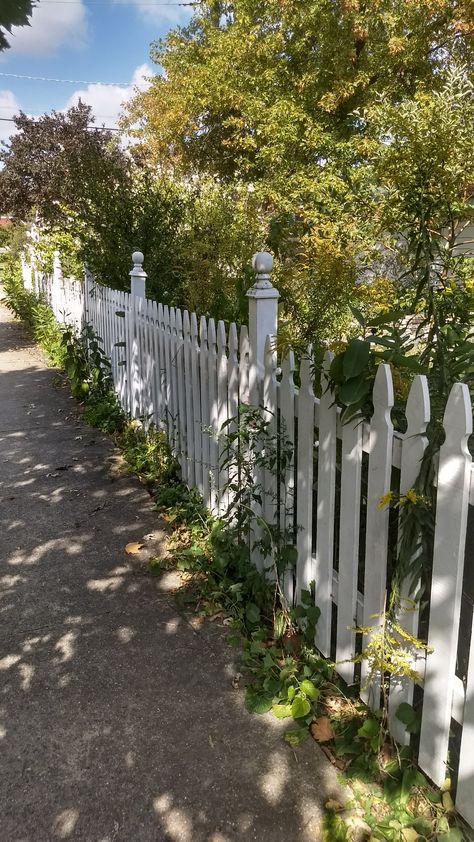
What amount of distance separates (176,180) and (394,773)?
26.9 feet

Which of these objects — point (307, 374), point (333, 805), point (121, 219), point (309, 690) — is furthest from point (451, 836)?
point (121, 219)

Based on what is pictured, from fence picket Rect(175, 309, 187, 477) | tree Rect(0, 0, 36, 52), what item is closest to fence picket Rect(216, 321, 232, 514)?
fence picket Rect(175, 309, 187, 477)

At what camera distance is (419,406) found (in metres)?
1.89

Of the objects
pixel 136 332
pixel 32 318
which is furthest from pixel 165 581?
pixel 32 318

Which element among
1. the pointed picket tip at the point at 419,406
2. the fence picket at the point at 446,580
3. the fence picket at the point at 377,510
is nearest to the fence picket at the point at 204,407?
the fence picket at the point at 377,510

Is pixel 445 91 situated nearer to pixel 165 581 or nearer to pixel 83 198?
pixel 165 581

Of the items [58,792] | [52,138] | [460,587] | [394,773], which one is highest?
[52,138]

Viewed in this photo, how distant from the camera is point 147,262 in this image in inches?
267

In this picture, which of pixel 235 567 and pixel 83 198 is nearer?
pixel 235 567

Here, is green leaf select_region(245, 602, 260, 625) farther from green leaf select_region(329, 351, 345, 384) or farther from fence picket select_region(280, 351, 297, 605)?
green leaf select_region(329, 351, 345, 384)

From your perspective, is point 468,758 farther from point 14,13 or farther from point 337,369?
point 14,13

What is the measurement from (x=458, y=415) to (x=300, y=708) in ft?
4.48

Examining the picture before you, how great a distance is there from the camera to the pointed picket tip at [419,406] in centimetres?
187

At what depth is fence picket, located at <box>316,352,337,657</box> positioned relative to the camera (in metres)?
2.42
